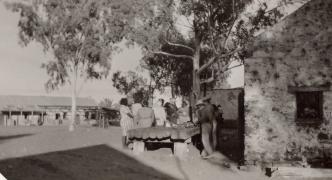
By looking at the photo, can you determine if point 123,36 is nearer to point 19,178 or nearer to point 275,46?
point 275,46

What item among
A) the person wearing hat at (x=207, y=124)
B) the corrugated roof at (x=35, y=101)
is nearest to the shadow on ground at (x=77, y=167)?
the person wearing hat at (x=207, y=124)

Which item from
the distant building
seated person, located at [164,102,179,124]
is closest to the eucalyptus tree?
seated person, located at [164,102,179,124]

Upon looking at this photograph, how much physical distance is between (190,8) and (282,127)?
1611 centimetres

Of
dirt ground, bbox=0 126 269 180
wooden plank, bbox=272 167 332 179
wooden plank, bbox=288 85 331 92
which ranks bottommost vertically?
wooden plank, bbox=272 167 332 179

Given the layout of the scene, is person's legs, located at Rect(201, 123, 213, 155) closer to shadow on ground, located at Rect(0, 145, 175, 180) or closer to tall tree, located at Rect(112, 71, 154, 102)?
shadow on ground, located at Rect(0, 145, 175, 180)

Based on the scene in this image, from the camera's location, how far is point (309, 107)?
539 inches

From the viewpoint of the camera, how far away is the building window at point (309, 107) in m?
13.3

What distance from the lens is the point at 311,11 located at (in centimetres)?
1344

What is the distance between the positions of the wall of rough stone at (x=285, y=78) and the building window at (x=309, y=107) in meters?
0.19

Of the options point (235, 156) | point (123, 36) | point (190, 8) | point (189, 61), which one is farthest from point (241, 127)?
point (189, 61)

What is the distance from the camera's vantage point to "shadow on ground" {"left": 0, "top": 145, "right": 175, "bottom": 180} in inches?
356

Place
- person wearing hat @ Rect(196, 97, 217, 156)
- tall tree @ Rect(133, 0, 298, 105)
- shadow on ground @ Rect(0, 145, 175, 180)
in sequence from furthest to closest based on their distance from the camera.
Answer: tall tree @ Rect(133, 0, 298, 105) → person wearing hat @ Rect(196, 97, 217, 156) → shadow on ground @ Rect(0, 145, 175, 180)

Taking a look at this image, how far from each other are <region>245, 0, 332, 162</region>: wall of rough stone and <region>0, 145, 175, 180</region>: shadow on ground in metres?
3.90

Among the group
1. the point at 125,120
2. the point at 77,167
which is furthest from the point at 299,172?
the point at 77,167
